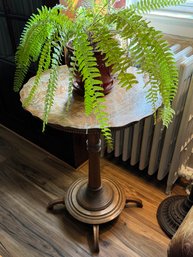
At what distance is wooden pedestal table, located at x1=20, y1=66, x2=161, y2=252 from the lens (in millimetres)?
833

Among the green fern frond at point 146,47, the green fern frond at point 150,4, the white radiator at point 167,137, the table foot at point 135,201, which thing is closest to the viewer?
the green fern frond at point 146,47

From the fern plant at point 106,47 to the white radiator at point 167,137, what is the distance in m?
0.40

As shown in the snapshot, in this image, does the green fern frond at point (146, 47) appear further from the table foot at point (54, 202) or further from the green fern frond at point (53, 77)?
the table foot at point (54, 202)

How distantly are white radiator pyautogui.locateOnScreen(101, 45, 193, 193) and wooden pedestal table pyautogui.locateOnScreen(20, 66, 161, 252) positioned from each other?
0.70ft

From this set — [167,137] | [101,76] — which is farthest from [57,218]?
[101,76]

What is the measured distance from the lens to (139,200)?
139 cm

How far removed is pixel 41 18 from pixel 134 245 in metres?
1.11

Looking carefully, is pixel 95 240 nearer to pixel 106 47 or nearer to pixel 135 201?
pixel 135 201

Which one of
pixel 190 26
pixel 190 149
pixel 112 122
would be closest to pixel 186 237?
pixel 112 122

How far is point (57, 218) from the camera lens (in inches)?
53.8

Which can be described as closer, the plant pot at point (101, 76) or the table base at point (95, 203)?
the plant pot at point (101, 76)

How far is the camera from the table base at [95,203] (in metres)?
1.24

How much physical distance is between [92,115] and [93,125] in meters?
0.06

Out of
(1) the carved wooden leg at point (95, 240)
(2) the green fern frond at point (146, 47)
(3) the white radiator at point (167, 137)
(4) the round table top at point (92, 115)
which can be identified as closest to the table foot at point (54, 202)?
(1) the carved wooden leg at point (95, 240)
